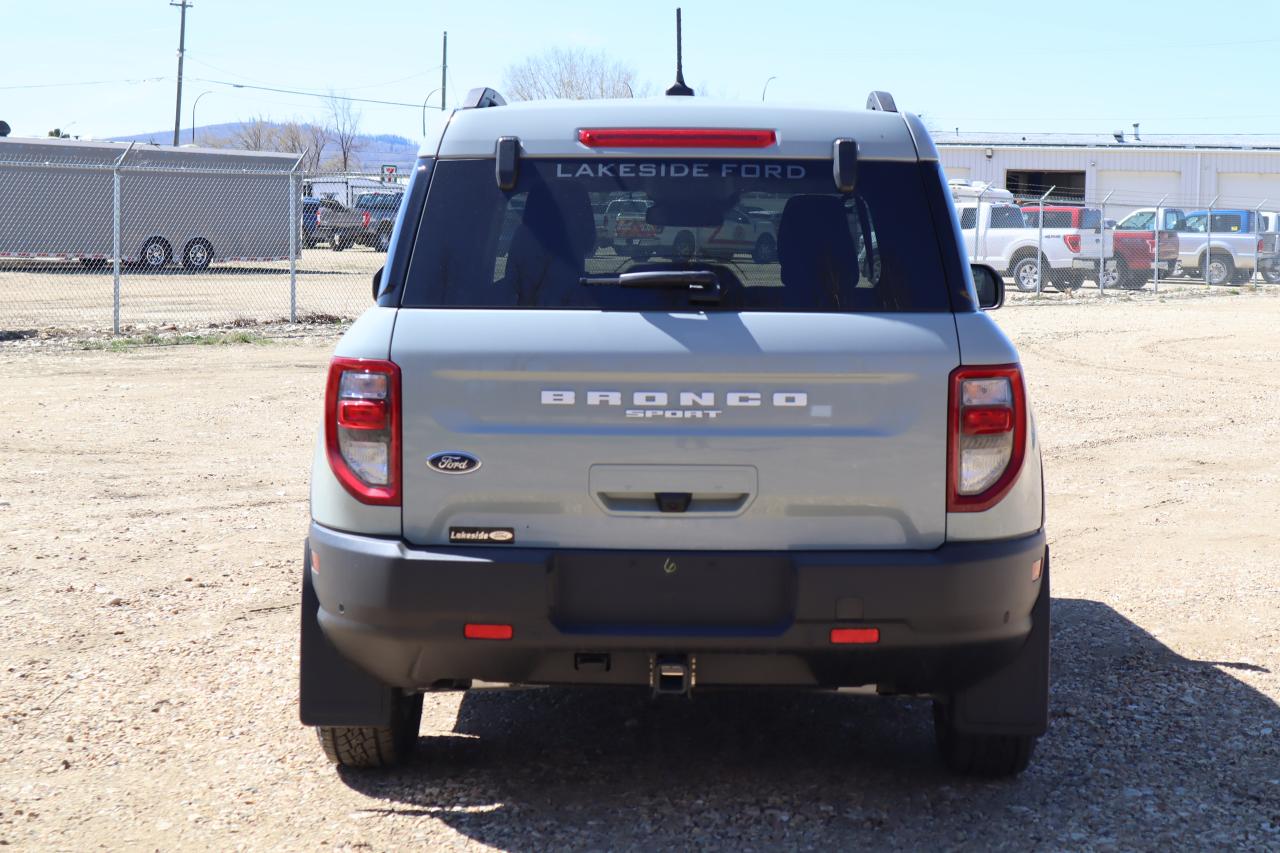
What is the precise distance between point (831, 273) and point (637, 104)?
0.74 meters

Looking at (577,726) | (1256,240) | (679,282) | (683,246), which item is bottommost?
(577,726)

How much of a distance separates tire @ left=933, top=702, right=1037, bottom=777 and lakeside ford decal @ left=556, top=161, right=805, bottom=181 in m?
1.56

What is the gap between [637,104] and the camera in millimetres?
4016

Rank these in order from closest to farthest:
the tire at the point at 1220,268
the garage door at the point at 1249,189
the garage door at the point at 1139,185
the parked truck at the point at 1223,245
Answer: the parked truck at the point at 1223,245
the tire at the point at 1220,268
the garage door at the point at 1249,189
the garage door at the point at 1139,185

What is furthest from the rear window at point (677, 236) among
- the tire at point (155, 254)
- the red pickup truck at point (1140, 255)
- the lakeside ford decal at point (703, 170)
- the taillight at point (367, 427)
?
the red pickup truck at point (1140, 255)

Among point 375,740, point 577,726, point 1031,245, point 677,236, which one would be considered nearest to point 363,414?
point 677,236

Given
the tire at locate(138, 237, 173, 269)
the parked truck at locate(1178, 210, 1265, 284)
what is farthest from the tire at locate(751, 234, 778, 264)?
the parked truck at locate(1178, 210, 1265, 284)

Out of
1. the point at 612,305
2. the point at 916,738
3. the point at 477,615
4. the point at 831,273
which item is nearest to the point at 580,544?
the point at 477,615

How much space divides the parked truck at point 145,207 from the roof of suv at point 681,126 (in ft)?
77.5

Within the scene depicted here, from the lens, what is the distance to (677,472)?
361 centimetres

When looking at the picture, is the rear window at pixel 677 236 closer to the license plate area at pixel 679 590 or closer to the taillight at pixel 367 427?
the taillight at pixel 367 427

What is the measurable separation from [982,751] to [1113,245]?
89.6 ft

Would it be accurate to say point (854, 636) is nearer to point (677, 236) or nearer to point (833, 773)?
point (833, 773)

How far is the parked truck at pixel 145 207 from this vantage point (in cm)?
2734
